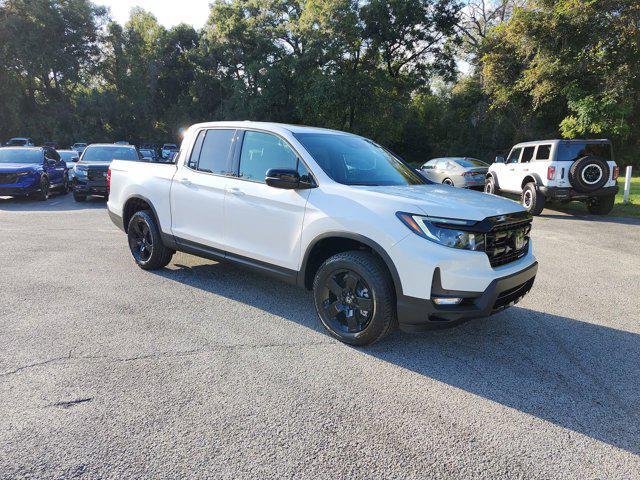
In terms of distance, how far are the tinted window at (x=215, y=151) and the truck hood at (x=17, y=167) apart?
10.6 m

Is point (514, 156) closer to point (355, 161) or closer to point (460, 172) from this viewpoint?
point (460, 172)

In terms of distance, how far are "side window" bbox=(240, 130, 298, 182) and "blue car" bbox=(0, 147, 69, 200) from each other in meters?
11.3

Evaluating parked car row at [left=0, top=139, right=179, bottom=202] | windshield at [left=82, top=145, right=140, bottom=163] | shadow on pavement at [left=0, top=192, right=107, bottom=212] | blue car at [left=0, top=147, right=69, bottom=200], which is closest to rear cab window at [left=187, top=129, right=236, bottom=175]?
parked car row at [left=0, top=139, right=179, bottom=202]

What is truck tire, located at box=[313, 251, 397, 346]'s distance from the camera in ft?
11.5

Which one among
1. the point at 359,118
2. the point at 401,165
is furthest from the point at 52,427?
the point at 359,118

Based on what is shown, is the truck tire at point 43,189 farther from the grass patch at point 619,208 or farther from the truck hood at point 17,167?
the grass patch at point 619,208

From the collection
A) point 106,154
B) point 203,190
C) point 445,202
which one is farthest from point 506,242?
point 106,154

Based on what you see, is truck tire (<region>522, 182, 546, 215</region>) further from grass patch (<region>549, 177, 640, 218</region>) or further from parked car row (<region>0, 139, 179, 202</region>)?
parked car row (<region>0, 139, 179, 202</region>)

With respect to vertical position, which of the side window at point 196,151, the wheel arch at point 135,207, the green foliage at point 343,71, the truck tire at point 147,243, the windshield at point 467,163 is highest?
the green foliage at point 343,71

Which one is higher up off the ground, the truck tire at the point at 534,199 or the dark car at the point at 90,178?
the truck tire at the point at 534,199

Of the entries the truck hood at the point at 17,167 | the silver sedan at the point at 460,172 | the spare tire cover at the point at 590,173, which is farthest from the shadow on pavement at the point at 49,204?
the spare tire cover at the point at 590,173

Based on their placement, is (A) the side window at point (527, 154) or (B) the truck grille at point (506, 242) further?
(A) the side window at point (527, 154)

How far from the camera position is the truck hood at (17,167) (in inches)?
503

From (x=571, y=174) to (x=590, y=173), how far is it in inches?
17.0
